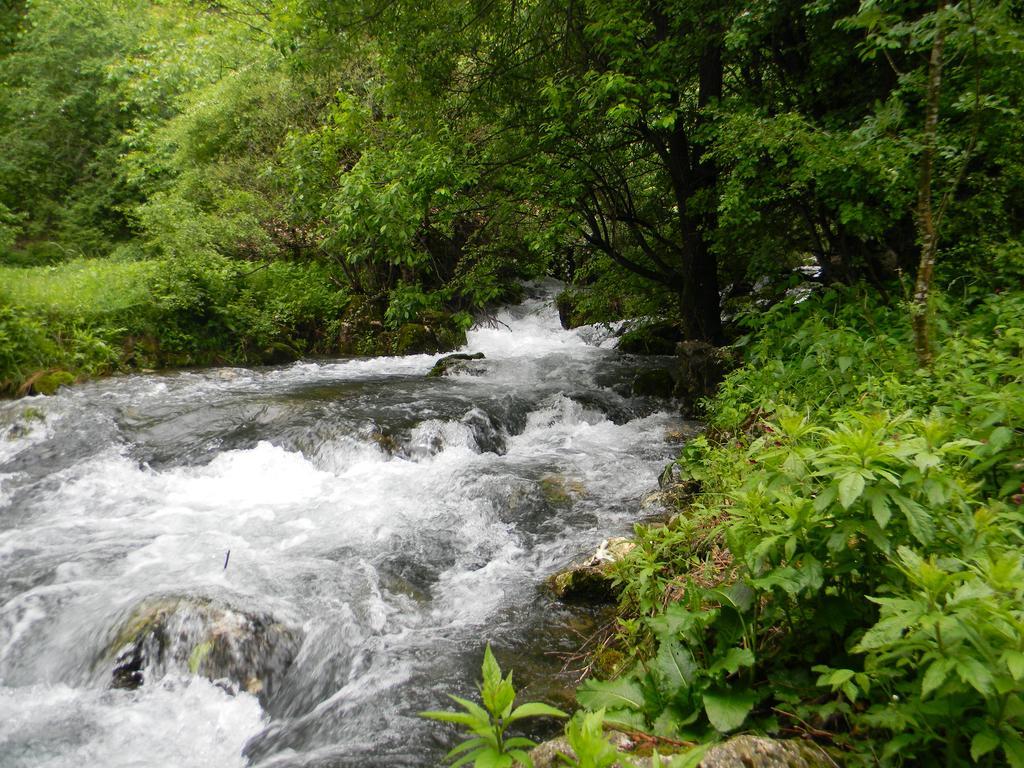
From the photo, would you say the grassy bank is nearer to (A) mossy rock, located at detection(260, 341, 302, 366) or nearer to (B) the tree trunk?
(A) mossy rock, located at detection(260, 341, 302, 366)

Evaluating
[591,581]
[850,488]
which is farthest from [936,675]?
[591,581]

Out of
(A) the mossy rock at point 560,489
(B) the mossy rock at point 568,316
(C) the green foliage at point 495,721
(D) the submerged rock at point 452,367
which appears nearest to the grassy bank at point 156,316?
(D) the submerged rock at point 452,367

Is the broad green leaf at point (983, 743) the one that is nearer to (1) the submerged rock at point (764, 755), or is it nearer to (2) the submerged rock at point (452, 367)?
(1) the submerged rock at point (764, 755)

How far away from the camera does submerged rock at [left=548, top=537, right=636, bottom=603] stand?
441 cm

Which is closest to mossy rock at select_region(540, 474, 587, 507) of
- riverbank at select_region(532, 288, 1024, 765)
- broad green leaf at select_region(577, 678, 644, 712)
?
riverbank at select_region(532, 288, 1024, 765)

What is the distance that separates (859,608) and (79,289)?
1419 centimetres

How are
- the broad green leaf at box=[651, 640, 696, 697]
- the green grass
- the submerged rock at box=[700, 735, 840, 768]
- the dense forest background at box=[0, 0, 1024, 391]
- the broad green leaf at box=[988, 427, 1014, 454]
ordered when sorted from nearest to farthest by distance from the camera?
the submerged rock at box=[700, 735, 840, 768], the broad green leaf at box=[651, 640, 696, 697], the broad green leaf at box=[988, 427, 1014, 454], the dense forest background at box=[0, 0, 1024, 391], the green grass

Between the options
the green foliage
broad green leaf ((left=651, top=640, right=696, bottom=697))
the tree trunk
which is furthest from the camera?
the tree trunk

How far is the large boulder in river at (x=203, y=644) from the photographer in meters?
3.85

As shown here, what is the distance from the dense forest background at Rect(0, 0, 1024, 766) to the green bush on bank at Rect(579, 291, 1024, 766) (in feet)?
0.04

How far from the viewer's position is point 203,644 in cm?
396

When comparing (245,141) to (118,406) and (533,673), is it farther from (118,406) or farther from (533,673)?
(533,673)

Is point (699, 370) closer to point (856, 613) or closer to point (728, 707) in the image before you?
point (856, 613)

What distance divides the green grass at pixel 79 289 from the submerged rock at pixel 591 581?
11030 mm
